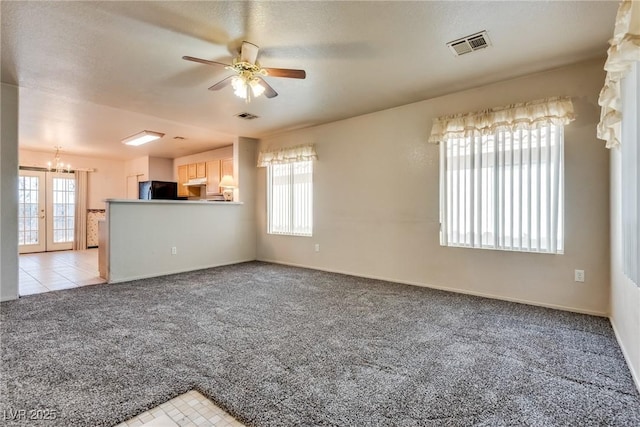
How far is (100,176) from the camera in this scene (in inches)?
324

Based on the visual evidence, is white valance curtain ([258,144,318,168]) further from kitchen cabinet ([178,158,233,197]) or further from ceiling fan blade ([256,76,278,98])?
ceiling fan blade ([256,76,278,98])

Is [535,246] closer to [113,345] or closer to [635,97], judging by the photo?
[635,97]

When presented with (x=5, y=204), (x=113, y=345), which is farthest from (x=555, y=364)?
(x=5, y=204)

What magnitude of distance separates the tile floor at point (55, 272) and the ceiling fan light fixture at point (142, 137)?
2456mm

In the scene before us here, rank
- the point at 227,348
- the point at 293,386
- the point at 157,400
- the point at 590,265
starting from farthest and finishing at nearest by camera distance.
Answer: the point at 590,265, the point at 227,348, the point at 293,386, the point at 157,400

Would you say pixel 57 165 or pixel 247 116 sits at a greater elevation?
pixel 247 116

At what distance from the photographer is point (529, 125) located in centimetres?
313

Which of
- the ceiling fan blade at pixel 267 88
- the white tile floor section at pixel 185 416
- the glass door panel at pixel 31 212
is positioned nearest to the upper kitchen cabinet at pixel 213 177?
the glass door panel at pixel 31 212

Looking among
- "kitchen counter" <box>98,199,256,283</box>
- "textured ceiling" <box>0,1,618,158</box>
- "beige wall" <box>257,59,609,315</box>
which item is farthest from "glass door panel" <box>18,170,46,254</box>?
"beige wall" <box>257,59,609,315</box>

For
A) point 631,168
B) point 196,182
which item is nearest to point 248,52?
point 631,168

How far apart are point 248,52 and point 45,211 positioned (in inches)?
308

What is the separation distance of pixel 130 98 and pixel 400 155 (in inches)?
141

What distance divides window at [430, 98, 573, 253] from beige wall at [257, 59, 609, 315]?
0.36ft

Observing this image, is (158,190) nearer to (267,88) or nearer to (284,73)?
(267,88)
